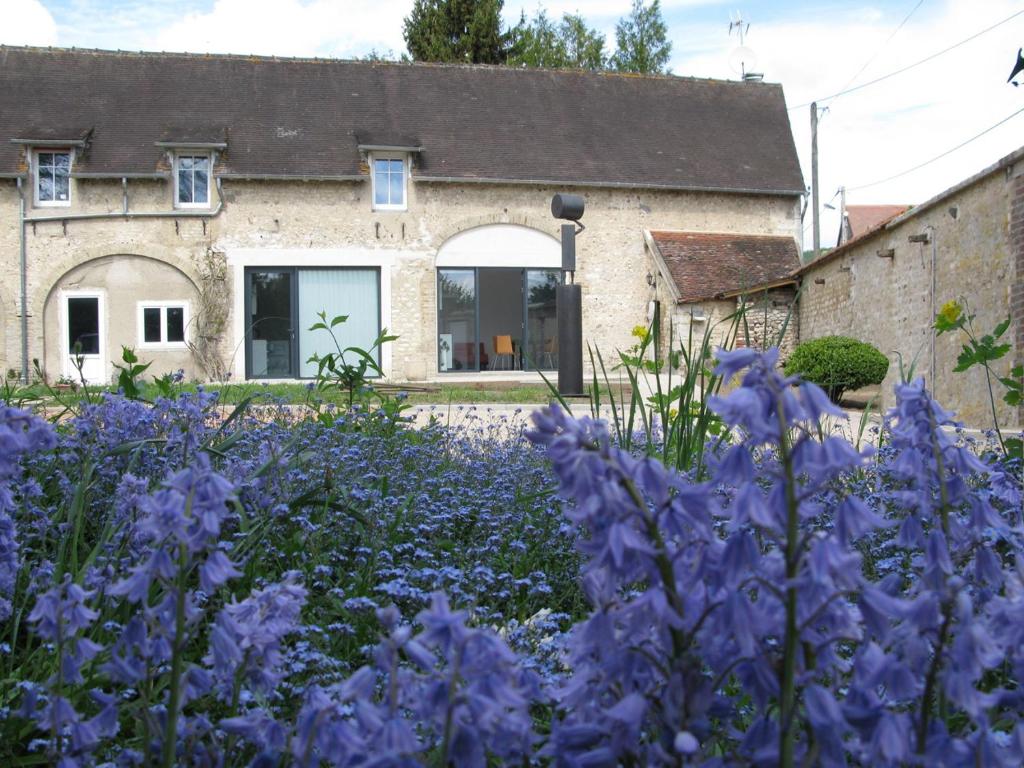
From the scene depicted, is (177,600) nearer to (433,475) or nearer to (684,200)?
(433,475)

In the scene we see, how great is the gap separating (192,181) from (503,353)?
8.30 meters

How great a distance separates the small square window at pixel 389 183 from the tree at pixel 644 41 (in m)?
19.2

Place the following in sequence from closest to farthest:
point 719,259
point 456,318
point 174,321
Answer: point 174,321
point 719,259
point 456,318

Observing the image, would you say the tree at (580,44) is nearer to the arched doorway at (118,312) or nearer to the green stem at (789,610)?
the arched doorway at (118,312)

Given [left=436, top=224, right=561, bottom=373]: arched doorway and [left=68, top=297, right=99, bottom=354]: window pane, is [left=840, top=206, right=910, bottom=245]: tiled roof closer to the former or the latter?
[left=436, top=224, right=561, bottom=373]: arched doorway

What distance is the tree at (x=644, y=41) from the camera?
38750 millimetres

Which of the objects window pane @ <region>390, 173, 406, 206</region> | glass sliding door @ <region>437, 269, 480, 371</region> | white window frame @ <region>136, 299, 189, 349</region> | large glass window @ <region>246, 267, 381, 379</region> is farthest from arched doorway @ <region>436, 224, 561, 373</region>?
white window frame @ <region>136, 299, 189, 349</region>

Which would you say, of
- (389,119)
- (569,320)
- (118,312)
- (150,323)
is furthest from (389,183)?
(569,320)

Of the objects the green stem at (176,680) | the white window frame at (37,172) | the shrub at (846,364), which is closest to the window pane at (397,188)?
the white window frame at (37,172)

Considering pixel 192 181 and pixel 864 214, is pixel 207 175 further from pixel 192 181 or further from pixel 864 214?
pixel 864 214

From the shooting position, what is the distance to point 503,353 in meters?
24.1

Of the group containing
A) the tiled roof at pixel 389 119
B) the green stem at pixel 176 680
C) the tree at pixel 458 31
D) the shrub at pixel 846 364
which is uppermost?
the tree at pixel 458 31

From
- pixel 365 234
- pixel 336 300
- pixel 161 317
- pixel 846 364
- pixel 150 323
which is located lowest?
pixel 846 364

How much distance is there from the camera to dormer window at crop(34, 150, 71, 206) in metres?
21.3
